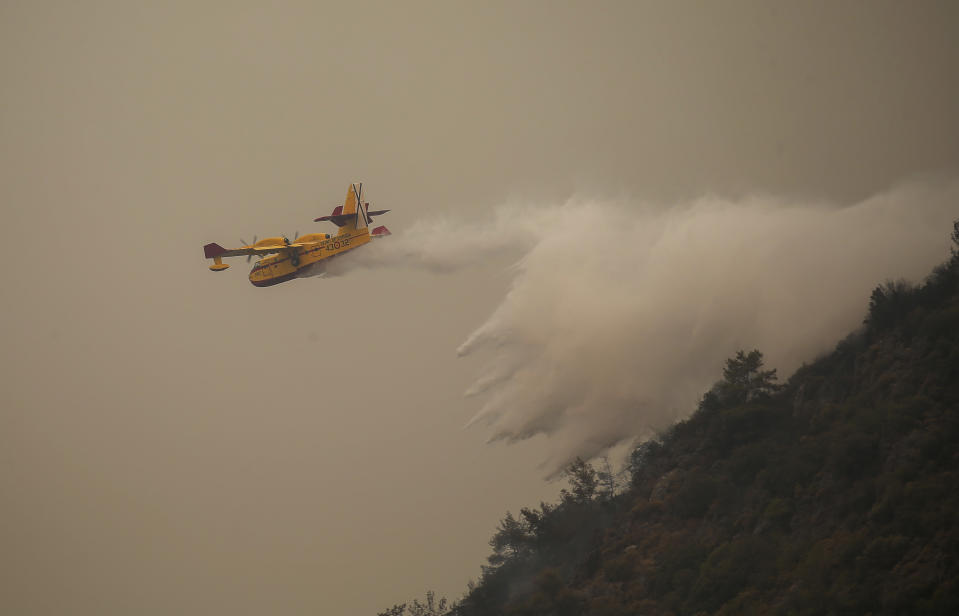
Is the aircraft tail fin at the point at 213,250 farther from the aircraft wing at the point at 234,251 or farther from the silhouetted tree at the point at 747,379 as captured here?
the silhouetted tree at the point at 747,379

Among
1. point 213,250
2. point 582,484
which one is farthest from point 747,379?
point 213,250

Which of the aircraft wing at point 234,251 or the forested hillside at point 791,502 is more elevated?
the aircraft wing at point 234,251

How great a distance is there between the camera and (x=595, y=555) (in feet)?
217

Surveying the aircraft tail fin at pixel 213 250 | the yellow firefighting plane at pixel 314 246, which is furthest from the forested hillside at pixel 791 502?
the aircraft tail fin at pixel 213 250

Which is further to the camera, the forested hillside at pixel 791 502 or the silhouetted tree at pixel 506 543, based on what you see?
the silhouetted tree at pixel 506 543

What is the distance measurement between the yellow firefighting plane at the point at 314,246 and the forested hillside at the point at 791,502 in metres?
24.2

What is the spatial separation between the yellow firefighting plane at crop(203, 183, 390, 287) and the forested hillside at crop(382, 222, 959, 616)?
24.2m

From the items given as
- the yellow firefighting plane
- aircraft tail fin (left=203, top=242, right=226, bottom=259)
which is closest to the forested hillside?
the yellow firefighting plane

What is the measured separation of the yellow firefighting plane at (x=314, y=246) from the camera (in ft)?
220

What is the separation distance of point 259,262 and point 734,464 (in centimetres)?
3396

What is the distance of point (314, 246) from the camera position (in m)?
67.2

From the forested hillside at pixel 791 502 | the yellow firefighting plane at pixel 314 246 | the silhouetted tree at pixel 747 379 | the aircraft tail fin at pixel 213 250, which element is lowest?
the forested hillside at pixel 791 502

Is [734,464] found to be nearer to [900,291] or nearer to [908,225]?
[900,291]

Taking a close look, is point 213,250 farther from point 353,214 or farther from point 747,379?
point 747,379
